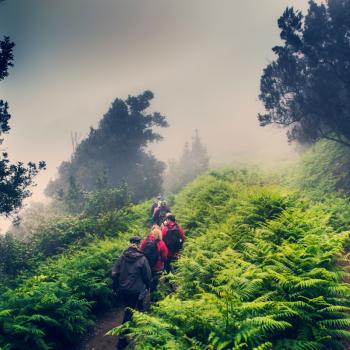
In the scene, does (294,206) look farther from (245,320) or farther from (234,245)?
(245,320)

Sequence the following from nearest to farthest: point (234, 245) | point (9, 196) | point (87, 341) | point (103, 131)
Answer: point (87, 341) → point (234, 245) → point (9, 196) → point (103, 131)

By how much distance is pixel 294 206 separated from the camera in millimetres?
11531

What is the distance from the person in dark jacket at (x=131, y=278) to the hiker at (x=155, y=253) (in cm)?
124

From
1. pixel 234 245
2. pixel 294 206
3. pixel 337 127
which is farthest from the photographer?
pixel 337 127

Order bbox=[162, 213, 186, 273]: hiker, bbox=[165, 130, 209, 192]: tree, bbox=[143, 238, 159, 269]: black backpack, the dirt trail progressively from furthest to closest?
bbox=[165, 130, 209, 192]: tree → bbox=[162, 213, 186, 273]: hiker → bbox=[143, 238, 159, 269]: black backpack → the dirt trail

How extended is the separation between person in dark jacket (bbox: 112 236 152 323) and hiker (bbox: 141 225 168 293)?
4.08 ft

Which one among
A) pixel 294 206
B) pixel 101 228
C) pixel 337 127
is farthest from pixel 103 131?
pixel 294 206

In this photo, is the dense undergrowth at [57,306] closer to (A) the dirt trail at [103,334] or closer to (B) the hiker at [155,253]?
(A) the dirt trail at [103,334]

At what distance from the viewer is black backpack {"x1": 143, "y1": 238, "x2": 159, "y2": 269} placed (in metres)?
9.69

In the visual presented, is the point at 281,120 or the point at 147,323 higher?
the point at 281,120

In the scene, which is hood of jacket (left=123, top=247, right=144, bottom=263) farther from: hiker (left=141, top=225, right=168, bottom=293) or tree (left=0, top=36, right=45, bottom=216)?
tree (left=0, top=36, right=45, bottom=216)

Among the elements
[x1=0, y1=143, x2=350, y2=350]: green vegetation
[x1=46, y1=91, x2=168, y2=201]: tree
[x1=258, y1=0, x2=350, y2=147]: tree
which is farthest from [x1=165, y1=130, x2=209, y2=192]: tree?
[x1=0, y1=143, x2=350, y2=350]: green vegetation

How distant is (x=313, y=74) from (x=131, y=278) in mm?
18553

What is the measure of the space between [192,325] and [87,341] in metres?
4.33
